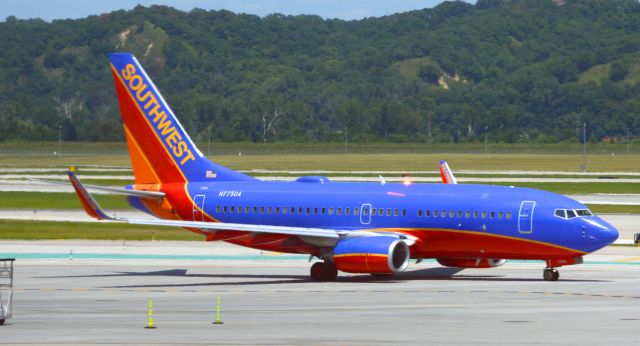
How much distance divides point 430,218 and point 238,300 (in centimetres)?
936

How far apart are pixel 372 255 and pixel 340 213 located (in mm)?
3442

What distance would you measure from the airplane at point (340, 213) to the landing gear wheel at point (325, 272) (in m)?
0.04

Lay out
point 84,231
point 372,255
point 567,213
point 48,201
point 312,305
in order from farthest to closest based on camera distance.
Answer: point 48,201
point 84,231
point 567,213
point 372,255
point 312,305

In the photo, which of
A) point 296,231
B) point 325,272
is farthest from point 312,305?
point 325,272

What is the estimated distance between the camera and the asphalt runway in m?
30.2

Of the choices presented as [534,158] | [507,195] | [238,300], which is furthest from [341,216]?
[534,158]

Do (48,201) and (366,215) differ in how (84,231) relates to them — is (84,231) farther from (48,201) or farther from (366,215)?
(48,201)

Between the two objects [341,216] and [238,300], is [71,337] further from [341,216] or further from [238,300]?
[341,216]

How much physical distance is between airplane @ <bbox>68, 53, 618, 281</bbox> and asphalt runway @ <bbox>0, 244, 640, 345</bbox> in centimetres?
111

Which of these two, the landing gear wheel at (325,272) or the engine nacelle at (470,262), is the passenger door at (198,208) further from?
the engine nacelle at (470,262)

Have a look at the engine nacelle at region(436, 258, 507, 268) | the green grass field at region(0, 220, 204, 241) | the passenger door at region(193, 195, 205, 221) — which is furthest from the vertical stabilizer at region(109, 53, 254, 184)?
the green grass field at region(0, 220, 204, 241)

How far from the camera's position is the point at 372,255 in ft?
145

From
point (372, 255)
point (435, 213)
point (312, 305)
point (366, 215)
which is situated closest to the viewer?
point (312, 305)

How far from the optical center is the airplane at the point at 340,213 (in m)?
44.5
